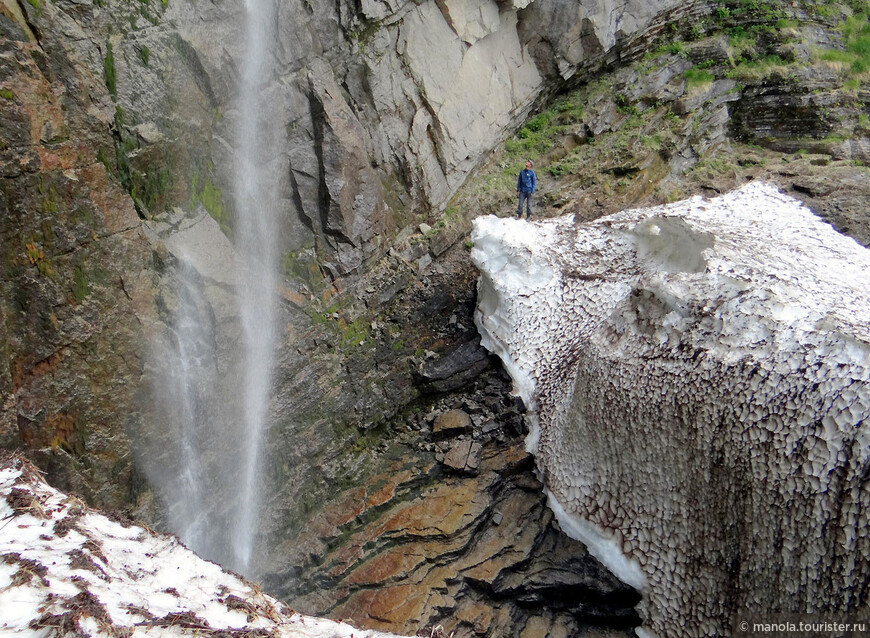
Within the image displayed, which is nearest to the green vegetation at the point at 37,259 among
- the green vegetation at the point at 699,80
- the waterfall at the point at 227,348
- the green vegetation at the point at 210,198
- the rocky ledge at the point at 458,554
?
the waterfall at the point at 227,348

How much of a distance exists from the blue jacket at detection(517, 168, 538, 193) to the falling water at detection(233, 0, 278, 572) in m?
4.13

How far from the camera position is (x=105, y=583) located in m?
4.98

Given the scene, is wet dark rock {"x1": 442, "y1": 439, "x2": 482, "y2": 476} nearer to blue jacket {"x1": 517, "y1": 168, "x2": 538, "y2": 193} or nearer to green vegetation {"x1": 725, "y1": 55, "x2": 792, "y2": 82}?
blue jacket {"x1": 517, "y1": 168, "x2": 538, "y2": 193}

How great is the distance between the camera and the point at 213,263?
8500mm

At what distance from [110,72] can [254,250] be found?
2.78 m

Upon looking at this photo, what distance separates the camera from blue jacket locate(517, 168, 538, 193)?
10562 millimetres

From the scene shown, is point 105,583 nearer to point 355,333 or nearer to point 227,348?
point 227,348

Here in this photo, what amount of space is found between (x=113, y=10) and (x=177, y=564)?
20.6ft

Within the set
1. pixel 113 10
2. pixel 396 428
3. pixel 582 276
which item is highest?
pixel 113 10

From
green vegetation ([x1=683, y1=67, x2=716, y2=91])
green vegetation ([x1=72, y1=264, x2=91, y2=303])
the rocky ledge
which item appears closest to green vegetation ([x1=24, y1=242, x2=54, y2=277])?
green vegetation ([x1=72, y1=264, x2=91, y2=303])

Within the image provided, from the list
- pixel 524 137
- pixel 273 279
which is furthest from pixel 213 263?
pixel 524 137

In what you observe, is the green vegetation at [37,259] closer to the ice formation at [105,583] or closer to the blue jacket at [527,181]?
the ice formation at [105,583]

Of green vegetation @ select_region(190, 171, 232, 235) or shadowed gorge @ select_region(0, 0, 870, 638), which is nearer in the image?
shadowed gorge @ select_region(0, 0, 870, 638)

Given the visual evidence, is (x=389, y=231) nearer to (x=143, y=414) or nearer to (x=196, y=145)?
(x=196, y=145)
